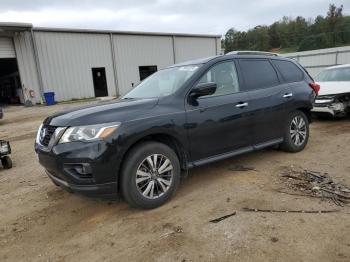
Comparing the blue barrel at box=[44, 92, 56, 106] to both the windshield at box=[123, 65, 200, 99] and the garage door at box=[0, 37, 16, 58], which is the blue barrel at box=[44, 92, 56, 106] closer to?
the garage door at box=[0, 37, 16, 58]

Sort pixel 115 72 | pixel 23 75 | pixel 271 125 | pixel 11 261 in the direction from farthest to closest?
1. pixel 115 72
2. pixel 23 75
3. pixel 271 125
4. pixel 11 261

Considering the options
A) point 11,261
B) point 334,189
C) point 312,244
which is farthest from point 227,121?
point 11,261

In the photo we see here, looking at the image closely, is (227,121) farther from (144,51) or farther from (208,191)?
(144,51)

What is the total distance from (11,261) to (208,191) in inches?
96.8

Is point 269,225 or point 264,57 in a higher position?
point 264,57

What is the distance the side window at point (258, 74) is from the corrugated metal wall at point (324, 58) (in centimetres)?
2300

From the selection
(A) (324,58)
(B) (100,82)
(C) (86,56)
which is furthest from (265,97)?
(A) (324,58)

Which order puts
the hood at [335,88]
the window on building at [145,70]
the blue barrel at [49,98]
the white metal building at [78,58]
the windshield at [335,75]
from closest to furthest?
the hood at [335,88], the windshield at [335,75], the blue barrel at [49,98], the white metal building at [78,58], the window on building at [145,70]

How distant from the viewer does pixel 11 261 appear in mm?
3270

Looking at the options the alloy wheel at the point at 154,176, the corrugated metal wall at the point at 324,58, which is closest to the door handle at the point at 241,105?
the alloy wheel at the point at 154,176

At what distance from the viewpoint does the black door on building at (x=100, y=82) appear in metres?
25.5

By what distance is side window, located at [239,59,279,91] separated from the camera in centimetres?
528

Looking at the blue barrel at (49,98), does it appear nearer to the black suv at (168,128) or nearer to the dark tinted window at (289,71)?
the black suv at (168,128)

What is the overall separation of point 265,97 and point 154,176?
2.38 m
